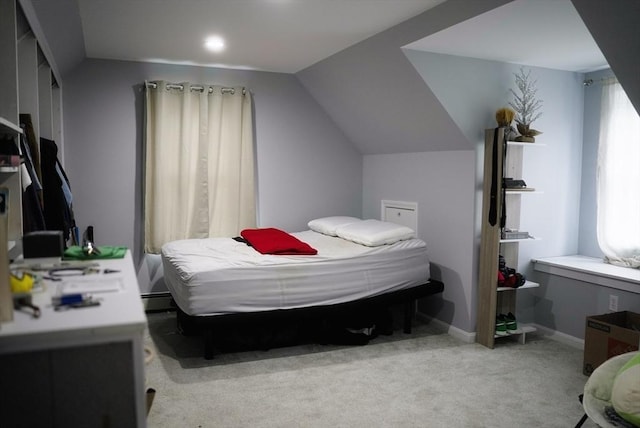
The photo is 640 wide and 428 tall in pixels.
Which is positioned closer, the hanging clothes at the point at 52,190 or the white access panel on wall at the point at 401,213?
the hanging clothes at the point at 52,190

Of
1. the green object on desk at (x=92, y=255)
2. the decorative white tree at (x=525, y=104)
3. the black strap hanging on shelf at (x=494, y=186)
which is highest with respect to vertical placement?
the decorative white tree at (x=525, y=104)

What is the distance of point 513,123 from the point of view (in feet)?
13.1

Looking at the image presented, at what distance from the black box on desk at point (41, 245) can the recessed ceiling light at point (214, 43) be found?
2.35 m

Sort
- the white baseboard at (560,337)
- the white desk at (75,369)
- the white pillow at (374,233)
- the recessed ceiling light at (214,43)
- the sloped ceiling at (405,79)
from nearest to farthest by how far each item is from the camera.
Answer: the white desk at (75,369), the sloped ceiling at (405,79), the recessed ceiling light at (214,43), the white baseboard at (560,337), the white pillow at (374,233)

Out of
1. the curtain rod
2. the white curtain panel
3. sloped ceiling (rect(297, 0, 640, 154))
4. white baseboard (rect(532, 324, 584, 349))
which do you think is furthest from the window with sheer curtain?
the curtain rod

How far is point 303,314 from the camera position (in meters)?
3.42

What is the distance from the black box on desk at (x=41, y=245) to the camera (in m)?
1.74

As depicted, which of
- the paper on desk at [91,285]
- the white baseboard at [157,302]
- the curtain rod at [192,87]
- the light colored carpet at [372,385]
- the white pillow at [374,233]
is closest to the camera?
the paper on desk at [91,285]

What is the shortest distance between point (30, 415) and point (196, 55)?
11.6 ft

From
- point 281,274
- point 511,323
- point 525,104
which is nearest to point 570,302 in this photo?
point 511,323

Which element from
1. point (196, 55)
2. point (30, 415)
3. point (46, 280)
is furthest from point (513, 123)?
point (30, 415)

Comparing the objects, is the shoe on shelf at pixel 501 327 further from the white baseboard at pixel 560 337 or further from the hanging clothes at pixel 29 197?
the hanging clothes at pixel 29 197

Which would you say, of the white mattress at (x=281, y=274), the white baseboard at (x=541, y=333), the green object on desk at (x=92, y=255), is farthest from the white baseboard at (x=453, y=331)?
the green object on desk at (x=92, y=255)

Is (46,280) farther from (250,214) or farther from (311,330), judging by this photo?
(250,214)
